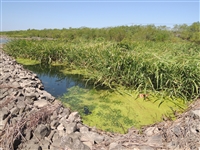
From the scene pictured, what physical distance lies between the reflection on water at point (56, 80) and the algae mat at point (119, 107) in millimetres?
532

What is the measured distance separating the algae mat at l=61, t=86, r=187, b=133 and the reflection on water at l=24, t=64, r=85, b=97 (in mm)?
532

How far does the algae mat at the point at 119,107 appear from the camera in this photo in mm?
2789

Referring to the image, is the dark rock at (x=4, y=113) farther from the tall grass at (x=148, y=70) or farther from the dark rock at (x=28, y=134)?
the tall grass at (x=148, y=70)

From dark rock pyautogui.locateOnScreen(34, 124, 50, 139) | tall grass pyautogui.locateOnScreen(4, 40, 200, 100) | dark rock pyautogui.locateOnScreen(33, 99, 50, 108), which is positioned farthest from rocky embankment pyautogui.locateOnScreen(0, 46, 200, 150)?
tall grass pyautogui.locateOnScreen(4, 40, 200, 100)

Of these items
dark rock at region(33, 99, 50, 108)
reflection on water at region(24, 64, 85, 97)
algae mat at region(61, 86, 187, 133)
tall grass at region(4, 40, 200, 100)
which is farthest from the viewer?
reflection on water at region(24, 64, 85, 97)

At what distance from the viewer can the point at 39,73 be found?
621 cm

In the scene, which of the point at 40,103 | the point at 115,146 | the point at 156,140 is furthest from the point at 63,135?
the point at 156,140

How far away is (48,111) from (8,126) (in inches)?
20.3

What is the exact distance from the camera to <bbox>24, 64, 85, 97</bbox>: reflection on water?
450 centimetres

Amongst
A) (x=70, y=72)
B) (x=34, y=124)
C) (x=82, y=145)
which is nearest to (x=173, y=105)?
(x=82, y=145)

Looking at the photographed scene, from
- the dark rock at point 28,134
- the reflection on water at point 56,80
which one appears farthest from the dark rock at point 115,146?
the reflection on water at point 56,80

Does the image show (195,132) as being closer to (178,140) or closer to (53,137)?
(178,140)

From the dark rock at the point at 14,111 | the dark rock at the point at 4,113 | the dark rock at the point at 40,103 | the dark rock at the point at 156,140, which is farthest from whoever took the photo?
the dark rock at the point at 40,103

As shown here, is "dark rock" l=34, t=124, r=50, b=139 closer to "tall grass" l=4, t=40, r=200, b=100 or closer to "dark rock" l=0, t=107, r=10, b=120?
"dark rock" l=0, t=107, r=10, b=120
